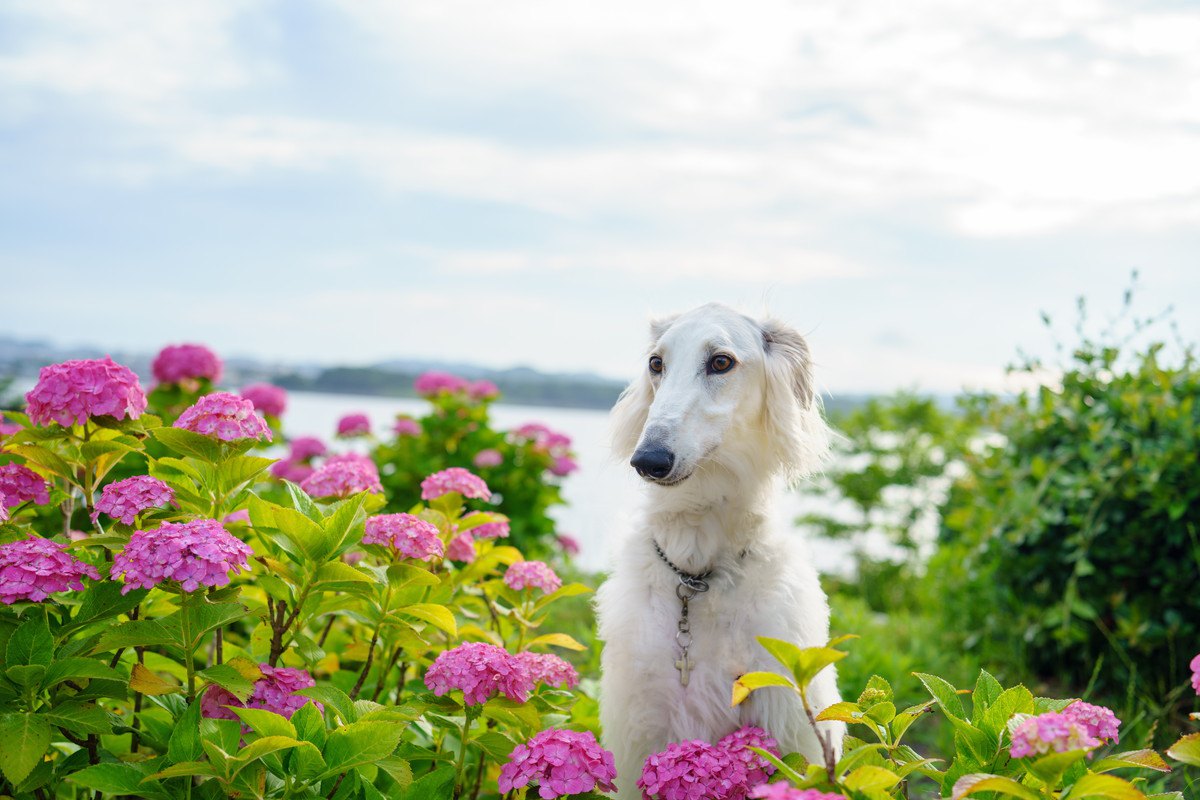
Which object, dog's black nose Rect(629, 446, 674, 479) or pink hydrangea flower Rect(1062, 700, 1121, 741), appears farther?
dog's black nose Rect(629, 446, 674, 479)

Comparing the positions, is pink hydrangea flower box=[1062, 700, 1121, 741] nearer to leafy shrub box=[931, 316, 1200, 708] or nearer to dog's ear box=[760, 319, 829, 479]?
dog's ear box=[760, 319, 829, 479]

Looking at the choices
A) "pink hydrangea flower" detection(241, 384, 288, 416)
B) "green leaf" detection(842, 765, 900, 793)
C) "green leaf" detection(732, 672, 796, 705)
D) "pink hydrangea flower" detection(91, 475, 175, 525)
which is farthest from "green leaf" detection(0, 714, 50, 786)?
"pink hydrangea flower" detection(241, 384, 288, 416)

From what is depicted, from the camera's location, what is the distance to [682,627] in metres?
2.50

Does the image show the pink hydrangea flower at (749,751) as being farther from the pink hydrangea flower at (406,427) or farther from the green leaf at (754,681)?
the pink hydrangea flower at (406,427)

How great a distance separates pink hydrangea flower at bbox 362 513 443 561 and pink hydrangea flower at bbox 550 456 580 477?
11.2 ft

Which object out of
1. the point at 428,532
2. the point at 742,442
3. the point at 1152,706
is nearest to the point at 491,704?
the point at 428,532

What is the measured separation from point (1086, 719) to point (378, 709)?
1.46m

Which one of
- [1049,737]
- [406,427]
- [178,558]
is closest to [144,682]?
[178,558]

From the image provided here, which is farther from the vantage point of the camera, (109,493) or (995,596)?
(995,596)

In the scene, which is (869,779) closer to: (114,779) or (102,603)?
(114,779)

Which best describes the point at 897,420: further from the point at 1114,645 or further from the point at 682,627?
the point at 682,627

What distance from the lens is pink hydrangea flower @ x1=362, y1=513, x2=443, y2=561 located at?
7.25 feet

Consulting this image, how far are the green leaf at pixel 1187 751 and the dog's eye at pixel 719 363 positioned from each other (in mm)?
1423

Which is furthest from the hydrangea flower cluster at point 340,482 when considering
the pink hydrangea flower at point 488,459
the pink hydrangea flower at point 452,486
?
the pink hydrangea flower at point 488,459
